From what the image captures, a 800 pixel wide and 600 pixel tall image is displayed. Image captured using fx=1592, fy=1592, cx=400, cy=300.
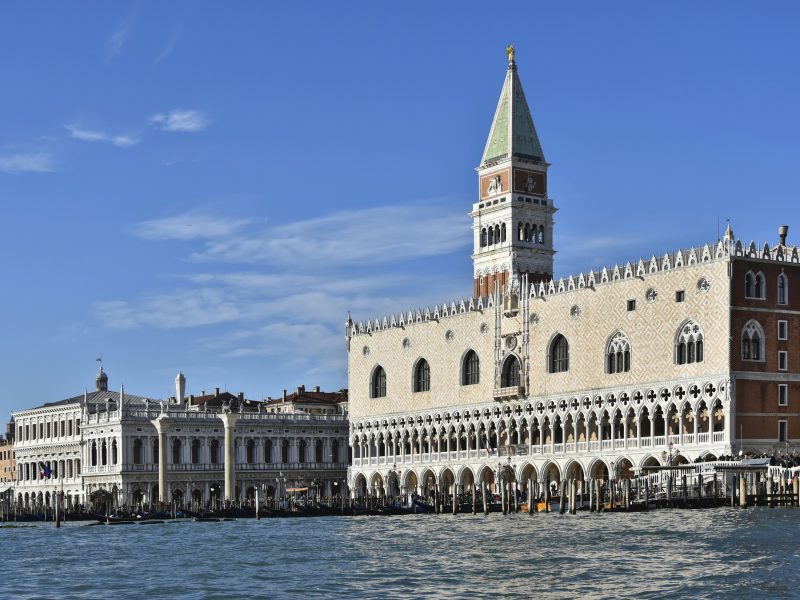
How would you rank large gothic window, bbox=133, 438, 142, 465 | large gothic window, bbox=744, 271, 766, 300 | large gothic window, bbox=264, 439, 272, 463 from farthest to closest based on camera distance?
large gothic window, bbox=264, 439, 272, 463
large gothic window, bbox=133, 438, 142, 465
large gothic window, bbox=744, 271, 766, 300

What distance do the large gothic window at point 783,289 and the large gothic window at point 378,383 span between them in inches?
1110

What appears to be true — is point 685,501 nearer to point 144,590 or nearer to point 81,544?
point 81,544

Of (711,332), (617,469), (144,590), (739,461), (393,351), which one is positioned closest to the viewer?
(144,590)

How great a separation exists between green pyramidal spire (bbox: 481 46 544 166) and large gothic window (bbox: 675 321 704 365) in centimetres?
2275

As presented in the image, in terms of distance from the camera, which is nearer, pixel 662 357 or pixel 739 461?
pixel 739 461

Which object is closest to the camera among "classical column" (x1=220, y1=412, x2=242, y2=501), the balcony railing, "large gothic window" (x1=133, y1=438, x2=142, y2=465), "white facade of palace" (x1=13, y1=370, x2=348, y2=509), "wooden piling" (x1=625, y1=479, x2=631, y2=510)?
"wooden piling" (x1=625, y1=479, x2=631, y2=510)

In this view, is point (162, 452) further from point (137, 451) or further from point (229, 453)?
point (137, 451)

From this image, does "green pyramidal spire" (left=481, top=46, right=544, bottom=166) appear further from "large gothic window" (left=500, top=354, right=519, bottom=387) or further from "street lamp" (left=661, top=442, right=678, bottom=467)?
"street lamp" (left=661, top=442, right=678, bottom=467)

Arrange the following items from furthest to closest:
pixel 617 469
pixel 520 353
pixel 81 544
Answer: pixel 520 353, pixel 617 469, pixel 81 544

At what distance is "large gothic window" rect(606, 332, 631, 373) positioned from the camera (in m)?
69.1

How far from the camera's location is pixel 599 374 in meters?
70.6

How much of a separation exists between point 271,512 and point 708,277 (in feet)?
73.1

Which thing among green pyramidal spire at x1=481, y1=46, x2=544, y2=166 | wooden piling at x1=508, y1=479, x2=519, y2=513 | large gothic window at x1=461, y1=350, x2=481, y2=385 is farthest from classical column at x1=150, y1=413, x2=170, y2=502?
green pyramidal spire at x1=481, y1=46, x2=544, y2=166

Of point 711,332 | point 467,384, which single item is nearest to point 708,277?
point 711,332
